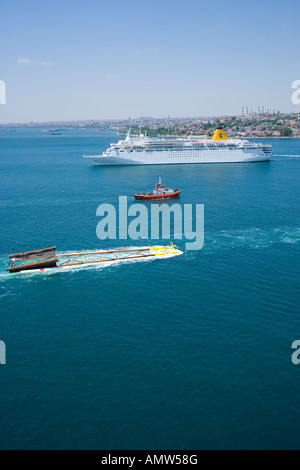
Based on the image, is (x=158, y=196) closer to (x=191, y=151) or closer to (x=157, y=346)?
(x=157, y=346)

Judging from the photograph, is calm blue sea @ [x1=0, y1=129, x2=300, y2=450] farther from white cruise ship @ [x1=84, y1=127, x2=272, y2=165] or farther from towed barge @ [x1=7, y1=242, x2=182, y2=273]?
white cruise ship @ [x1=84, y1=127, x2=272, y2=165]

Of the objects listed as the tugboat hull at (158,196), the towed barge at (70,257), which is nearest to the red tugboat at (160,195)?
the tugboat hull at (158,196)

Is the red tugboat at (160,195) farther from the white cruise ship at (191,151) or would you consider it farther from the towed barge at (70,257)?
the white cruise ship at (191,151)

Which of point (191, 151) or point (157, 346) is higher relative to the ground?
point (191, 151)

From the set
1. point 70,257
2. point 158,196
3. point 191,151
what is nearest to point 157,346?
point 70,257

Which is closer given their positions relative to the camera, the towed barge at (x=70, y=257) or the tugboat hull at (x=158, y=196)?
the towed barge at (x=70, y=257)

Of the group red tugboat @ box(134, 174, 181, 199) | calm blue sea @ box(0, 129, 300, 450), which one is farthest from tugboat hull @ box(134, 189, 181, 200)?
calm blue sea @ box(0, 129, 300, 450)

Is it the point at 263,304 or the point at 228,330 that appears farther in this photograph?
the point at 263,304

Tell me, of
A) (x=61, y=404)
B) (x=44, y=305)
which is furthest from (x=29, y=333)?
(x=61, y=404)
